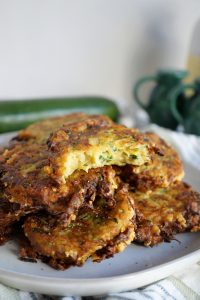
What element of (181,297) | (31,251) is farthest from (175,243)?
(31,251)

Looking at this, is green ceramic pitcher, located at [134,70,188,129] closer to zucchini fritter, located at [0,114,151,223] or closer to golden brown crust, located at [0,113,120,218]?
zucchini fritter, located at [0,114,151,223]

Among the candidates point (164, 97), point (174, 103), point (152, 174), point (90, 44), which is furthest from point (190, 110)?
point (152, 174)

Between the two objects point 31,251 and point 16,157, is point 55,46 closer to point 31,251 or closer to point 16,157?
point 16,157

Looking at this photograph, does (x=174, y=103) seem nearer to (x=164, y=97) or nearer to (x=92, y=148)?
(x=164, y=97)

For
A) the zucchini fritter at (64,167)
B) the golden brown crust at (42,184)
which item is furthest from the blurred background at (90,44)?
the golden brown crust at (42,184)

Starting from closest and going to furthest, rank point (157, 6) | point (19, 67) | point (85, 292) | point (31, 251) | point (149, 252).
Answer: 1. point (85, 292)
2. point (31, 251)
3. point (149, 252)
4. point (19, 67)
5. point (157, 6)
